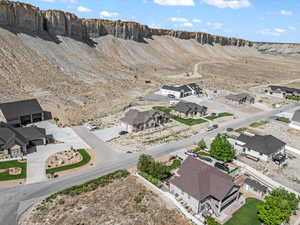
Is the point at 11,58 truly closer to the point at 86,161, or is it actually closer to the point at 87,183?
the point at 86,161

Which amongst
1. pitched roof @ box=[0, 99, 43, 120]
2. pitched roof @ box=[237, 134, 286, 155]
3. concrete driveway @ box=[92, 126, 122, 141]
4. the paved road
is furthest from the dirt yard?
pitched roof @ box=[0, 99, 43, 120]

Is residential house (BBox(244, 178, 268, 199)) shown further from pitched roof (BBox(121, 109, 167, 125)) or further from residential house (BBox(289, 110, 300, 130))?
residential house (BBox(289, 110, 300, 130))

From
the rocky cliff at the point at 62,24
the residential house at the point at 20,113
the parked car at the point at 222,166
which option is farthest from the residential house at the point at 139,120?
the rocky cliff at the point at 62,24

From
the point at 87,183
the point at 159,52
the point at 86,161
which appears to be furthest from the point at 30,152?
the point at 159,52

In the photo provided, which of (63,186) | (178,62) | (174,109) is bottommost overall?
(63,186)

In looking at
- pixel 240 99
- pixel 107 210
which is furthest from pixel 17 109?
pixel 240 99

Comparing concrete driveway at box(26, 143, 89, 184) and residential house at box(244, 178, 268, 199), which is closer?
residential house at box(244, 178, 268, 199)

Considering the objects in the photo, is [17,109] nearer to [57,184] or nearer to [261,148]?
[57,184]

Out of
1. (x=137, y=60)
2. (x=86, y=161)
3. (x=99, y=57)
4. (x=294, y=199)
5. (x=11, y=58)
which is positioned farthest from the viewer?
(x=137, y=60)
